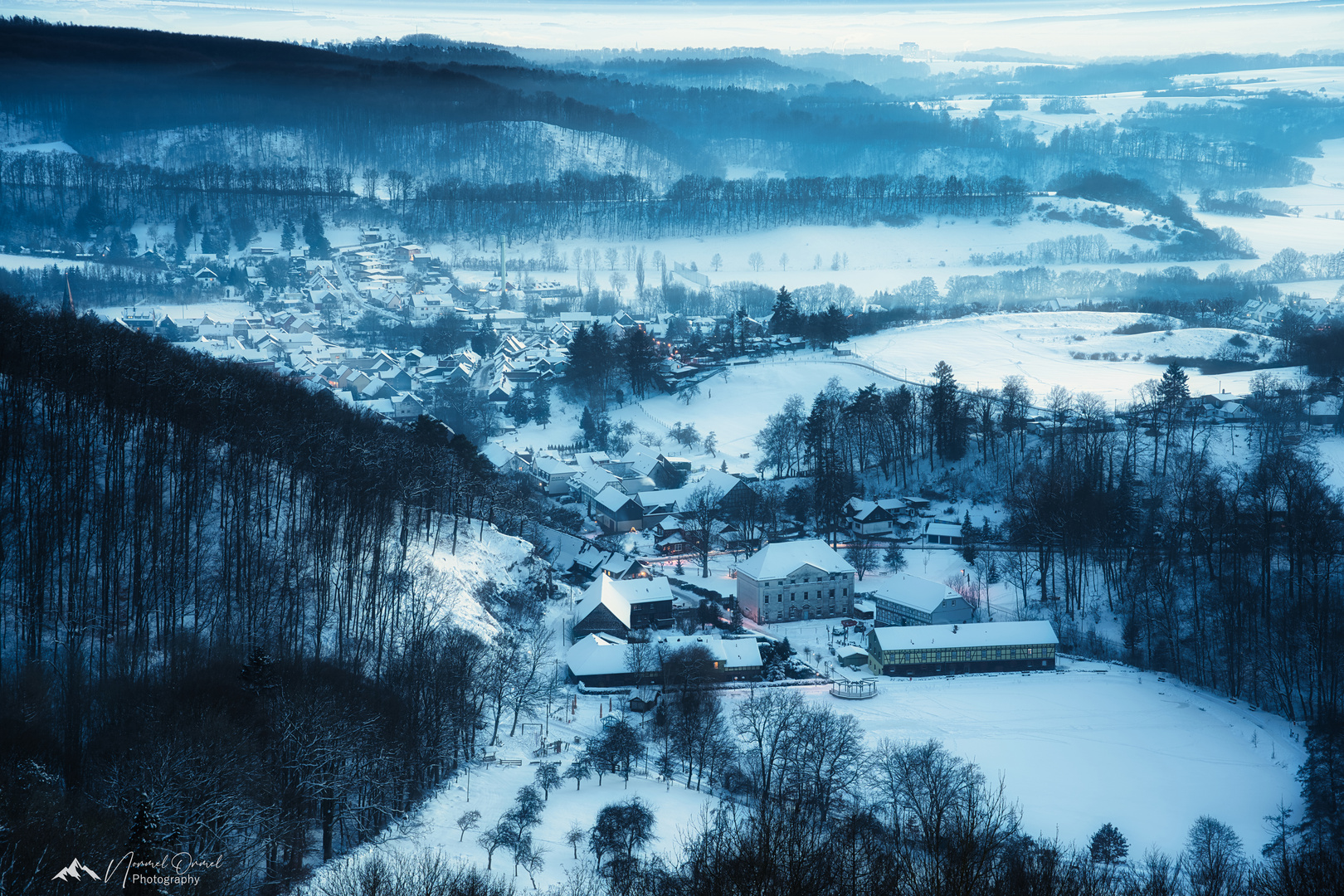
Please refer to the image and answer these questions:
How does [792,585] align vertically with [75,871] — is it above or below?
below

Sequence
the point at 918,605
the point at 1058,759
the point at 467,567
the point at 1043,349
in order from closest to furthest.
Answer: the point at 1058,759 → the point at 467,567 → the point at 918,605 → the point at 1043,349

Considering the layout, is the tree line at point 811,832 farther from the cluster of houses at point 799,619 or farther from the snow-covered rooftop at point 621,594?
the snow-covered rooftop at point 621,594

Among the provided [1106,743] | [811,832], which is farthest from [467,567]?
[811,832]

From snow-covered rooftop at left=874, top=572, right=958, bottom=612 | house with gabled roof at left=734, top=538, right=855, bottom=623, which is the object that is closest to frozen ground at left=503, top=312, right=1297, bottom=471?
house with gabled roof at left=734, top=538, right=855, bottom=623

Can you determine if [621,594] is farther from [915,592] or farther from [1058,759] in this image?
[1058,759]

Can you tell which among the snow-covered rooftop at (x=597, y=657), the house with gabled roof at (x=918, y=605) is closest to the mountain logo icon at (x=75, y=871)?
the snow-covered rooftop at (x=597, y=657)
